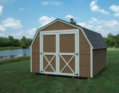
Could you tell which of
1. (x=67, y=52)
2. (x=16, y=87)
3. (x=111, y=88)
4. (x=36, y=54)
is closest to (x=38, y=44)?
(x=36, y=54)

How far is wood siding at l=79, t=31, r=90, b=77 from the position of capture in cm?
654

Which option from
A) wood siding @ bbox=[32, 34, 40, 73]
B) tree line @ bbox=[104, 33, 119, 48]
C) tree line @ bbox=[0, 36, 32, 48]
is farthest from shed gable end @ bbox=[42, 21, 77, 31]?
tree line @ bbox=[104, 33, 119, 48]

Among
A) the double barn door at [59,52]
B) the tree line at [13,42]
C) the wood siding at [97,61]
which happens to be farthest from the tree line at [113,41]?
the double barn door at [59,52]

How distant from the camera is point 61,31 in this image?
7082 millimetres

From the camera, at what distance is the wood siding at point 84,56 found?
6.54 m

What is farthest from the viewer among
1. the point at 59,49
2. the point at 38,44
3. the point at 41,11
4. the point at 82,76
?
the point at 41,11

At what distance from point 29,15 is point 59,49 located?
11.8m

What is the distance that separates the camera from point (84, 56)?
6.62 metres

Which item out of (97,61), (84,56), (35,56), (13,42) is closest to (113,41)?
(13,42)

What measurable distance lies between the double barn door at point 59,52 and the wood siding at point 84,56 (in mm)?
197

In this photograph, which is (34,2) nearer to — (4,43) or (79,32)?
(79,32)

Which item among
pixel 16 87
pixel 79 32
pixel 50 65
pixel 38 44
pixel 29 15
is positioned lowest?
pixel 16 87

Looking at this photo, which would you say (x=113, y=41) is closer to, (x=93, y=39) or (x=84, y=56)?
(x=93, y=39)

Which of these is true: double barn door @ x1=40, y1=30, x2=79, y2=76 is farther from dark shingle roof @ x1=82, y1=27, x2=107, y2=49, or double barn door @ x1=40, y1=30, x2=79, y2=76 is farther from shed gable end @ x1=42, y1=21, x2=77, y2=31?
dark shingle roof @ x1=82, y1=27, x2=107, y2=49
